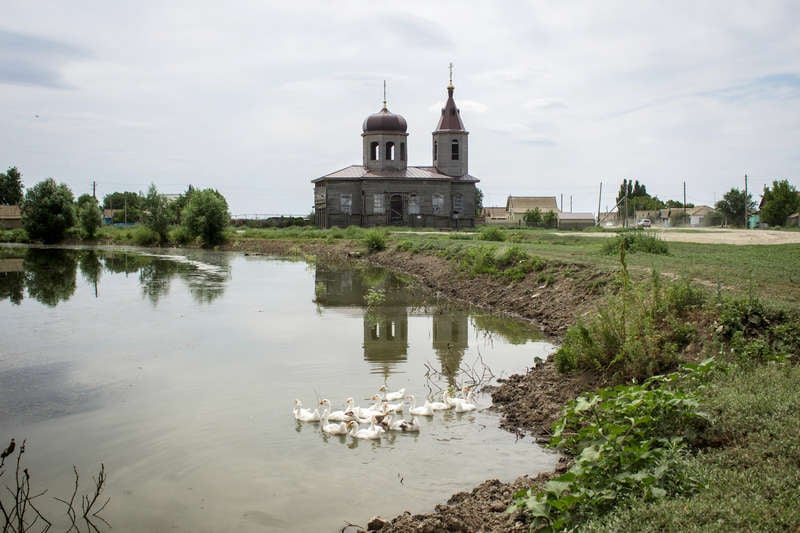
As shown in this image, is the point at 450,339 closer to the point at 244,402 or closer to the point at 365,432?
the point at 244,402

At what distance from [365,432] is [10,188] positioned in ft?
364

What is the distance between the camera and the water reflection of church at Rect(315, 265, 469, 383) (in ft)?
44.8

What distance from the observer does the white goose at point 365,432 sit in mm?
8875

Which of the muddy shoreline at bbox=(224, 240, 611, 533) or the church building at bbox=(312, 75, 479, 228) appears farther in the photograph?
the church building at bbox=(312, 75, 479, 228)

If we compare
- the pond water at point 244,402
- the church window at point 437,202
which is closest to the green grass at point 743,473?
the pond water at point 244,402

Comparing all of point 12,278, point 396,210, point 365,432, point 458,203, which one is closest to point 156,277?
point 12,278

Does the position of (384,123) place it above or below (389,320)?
above

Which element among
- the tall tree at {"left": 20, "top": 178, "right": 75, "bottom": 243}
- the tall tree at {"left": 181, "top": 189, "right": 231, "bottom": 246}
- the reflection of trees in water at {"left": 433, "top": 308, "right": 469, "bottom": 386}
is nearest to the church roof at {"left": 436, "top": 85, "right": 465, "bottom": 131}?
the tall tree at {"left": 181, "top": 189, "right": 231, "bottom": 246}

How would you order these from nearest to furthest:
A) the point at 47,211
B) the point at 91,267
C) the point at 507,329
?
the point at 507,329
the point at 91,267
the point at 47,211

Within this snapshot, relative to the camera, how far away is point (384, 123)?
5897cm

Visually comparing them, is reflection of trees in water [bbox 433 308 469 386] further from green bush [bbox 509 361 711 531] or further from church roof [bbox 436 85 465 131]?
church roof [bbox 436 85 465 131]

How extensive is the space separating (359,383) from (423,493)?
4.44m

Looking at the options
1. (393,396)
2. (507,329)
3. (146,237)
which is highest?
(146,237)

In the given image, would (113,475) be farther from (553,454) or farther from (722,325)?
(722,325)
